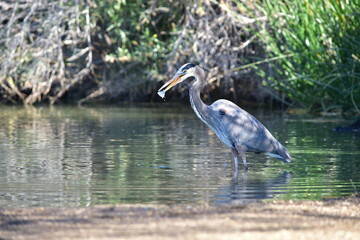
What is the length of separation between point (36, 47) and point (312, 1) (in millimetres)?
9335

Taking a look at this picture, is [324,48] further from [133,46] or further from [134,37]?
[134,37]

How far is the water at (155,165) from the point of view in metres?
7.10

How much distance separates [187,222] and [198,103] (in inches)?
155

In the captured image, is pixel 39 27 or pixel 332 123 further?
pixel 39 27

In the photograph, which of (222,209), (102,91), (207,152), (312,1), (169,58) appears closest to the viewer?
(222,209)

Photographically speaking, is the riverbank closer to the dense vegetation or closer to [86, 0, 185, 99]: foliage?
the dense vegetation

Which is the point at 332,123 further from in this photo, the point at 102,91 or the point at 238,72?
the point at 102,91

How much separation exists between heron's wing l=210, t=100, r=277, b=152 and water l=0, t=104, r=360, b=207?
281 millimetres

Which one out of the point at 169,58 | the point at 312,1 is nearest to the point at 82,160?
the point at 312,1

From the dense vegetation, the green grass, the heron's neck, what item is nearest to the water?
the heron's neck

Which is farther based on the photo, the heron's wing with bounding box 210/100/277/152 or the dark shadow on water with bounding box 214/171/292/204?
the heron's wing with bounding box 210/100/277/152

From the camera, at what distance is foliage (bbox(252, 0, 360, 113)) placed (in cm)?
1253

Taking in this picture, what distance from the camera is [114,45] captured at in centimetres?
2206

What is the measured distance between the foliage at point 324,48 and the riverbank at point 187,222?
6545 mm
